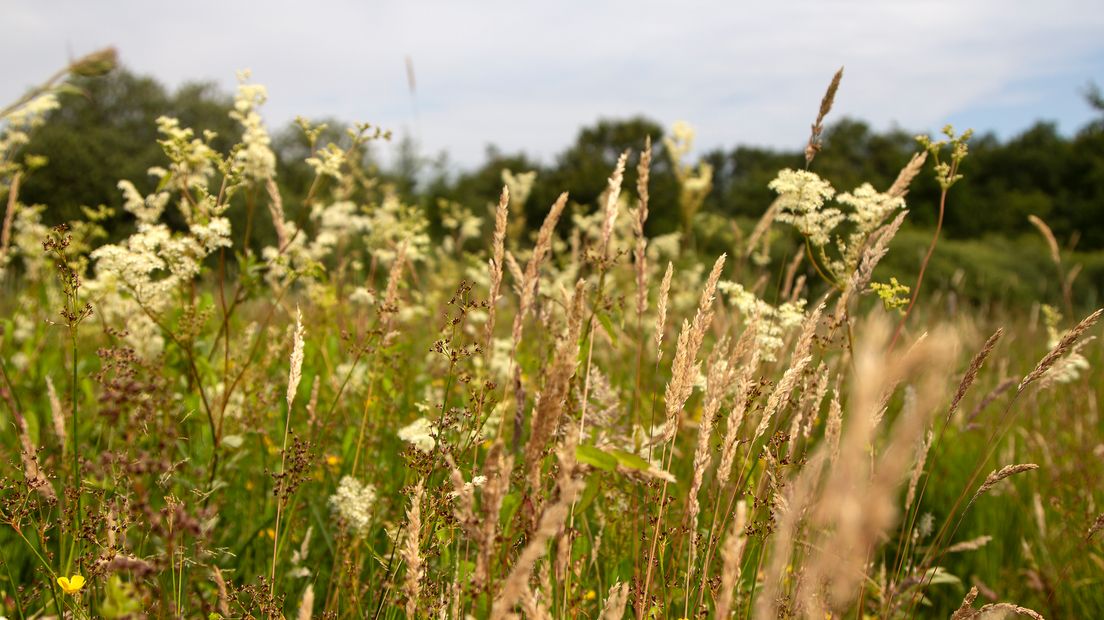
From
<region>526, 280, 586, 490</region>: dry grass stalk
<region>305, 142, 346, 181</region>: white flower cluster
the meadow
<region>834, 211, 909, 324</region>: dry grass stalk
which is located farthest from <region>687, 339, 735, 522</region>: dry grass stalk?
<region>305, 142, 346, 181</region>: white flower cluster

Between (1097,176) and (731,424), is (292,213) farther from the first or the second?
(1097,176)

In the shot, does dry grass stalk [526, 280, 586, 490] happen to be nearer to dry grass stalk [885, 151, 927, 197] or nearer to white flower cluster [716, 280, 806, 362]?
white flower cluster [716, 280, 806, 362]

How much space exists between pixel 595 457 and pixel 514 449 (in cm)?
71

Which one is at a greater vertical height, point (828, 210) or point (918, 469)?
point (828, 210)

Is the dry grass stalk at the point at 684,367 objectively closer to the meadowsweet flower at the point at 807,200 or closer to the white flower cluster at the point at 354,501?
the meadowsweet flower at the point at 807,200

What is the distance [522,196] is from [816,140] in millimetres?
4324

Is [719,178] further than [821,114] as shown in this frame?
Yes

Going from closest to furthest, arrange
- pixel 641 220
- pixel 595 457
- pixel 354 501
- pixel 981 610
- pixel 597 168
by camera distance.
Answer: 1. pixel 595 457
2. pixel 981 610
3. pixel 641 220
4. pixel 354 501
5. pixel 597 168

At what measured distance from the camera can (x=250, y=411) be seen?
8.75ft

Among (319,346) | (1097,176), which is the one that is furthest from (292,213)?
(1097,176)

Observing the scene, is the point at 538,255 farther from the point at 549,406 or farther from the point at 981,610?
the point at 981,610

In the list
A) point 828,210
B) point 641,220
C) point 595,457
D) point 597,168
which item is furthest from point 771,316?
point 597,168

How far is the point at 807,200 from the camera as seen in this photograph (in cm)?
204

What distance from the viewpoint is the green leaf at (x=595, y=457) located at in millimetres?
1186
